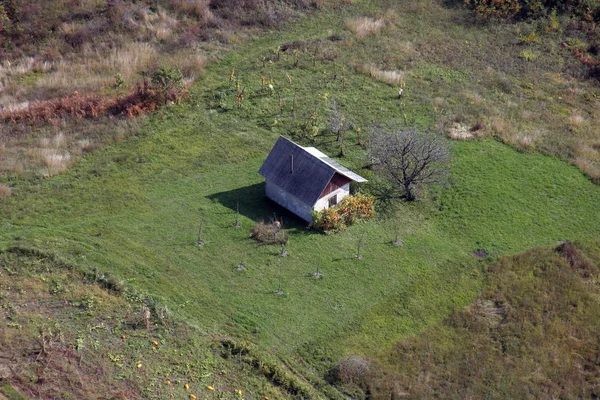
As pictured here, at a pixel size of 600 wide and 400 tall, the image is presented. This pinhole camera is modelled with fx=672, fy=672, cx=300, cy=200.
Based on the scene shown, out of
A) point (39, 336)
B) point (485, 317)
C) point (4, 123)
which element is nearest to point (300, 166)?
point (485, 317)

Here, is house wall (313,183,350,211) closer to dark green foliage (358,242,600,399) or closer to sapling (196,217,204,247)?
sapling (196,217,204,247)

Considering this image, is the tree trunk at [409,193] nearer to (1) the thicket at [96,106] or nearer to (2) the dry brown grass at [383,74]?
(2) the dry brown grass at [383,74]

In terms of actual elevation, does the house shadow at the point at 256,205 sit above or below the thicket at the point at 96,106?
below

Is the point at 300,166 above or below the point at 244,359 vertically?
above

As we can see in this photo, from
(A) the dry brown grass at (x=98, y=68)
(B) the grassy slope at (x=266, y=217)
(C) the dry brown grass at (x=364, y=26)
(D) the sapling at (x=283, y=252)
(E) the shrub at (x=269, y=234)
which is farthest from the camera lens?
(C) the dry brown grass at (x=364, y=26)

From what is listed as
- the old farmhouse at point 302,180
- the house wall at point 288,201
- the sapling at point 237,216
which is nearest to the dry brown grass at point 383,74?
the old farmhouse at point 302,180

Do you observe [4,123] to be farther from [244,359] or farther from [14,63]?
[244,359]
